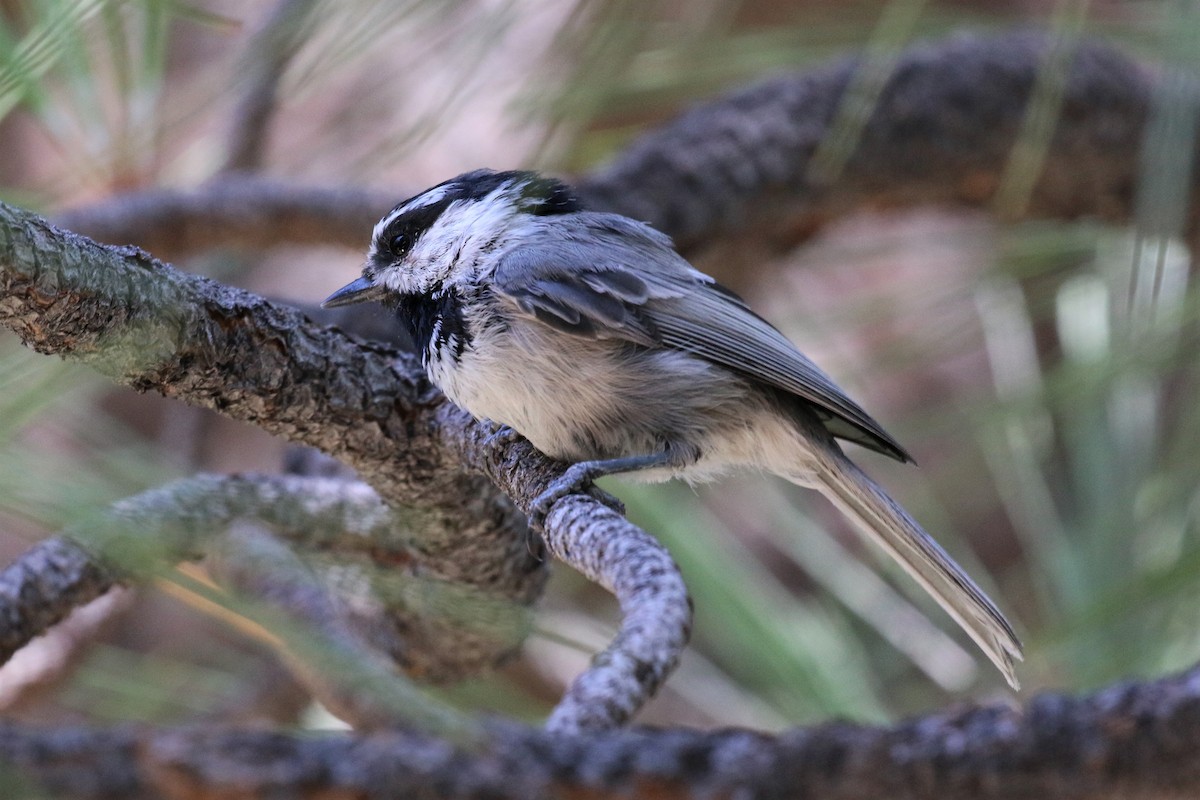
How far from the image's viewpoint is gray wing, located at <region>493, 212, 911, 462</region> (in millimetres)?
1787

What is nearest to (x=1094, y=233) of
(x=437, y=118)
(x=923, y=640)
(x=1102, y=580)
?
(x=1102, y=580)

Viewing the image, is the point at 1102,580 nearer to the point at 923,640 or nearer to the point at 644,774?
the point at 923,640

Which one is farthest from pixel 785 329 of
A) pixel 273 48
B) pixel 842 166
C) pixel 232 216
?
pixel 273 48

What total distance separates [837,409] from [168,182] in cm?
196

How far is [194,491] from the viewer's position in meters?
1.40

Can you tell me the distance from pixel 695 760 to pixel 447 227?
1.50 meters

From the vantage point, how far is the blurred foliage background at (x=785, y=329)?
1.34 meters

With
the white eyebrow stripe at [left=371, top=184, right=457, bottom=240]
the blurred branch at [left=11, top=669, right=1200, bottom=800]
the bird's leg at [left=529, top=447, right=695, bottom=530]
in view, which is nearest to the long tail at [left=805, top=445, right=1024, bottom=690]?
the bird's leg at [left=529, top=447, right=695, bottom=530]

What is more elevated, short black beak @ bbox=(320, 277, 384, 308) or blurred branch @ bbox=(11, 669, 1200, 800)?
short black beak @ bbox=(320, 277, 384, 308)

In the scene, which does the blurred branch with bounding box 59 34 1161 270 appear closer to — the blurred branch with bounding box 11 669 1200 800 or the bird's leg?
the bird's leg

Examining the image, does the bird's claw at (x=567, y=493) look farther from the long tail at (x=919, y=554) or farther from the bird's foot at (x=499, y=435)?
the long tail at (x=919, y=554)

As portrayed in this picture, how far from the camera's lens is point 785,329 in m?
3.02

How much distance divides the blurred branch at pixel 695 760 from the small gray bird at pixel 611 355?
3.08ft

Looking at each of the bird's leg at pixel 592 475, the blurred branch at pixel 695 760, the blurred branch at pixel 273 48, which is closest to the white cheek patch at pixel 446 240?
the blurred branch at pixel 273 48
